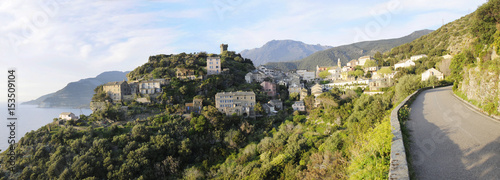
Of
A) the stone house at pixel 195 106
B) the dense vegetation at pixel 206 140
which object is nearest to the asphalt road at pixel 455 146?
the dense vegetation at pixel 206 140

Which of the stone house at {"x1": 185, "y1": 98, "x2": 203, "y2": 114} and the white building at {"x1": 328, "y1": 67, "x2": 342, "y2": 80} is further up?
the white building at {"x1": 328, "y1": 67, "x2": 342, "y2": 80}

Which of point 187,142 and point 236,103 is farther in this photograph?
point 236,103

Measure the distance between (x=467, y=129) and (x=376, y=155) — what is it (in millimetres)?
4350

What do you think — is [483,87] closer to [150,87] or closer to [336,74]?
[150,87]

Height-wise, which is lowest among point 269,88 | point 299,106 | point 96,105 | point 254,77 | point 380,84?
point 299,106

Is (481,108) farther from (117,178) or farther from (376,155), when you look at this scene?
(117,178)

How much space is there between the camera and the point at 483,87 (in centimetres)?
1096

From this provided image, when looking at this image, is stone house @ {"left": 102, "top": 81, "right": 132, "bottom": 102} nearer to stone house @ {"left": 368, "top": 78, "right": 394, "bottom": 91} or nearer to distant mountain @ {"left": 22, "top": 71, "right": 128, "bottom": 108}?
distant mountain @ {"left": 22, "top": 71, "right": 128, "bottom": 108}

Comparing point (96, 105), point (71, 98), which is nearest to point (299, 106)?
point (96, 105)

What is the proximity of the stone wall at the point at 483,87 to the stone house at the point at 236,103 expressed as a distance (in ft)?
76.7

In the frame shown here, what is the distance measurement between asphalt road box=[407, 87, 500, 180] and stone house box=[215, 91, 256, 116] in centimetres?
2463

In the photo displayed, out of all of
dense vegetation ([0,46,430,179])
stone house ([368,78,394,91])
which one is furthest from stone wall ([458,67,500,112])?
stone house ([368,78,394,91])

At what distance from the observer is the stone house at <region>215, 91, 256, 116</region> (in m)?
33.1

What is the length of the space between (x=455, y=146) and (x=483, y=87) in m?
7.26
